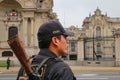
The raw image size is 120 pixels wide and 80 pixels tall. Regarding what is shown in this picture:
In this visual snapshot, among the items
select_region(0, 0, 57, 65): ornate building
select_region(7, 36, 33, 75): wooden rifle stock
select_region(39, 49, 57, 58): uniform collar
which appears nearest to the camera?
select_region(7, 36, 33, 75): wooden rifle stock

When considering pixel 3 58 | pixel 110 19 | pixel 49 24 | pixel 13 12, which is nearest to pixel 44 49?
pixel 49 24

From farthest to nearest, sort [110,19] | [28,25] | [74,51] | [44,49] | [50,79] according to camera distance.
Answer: [110,19], [74,51], [28,25], [44,49], [50,79]

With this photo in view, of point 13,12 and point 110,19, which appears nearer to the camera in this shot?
point 13,12

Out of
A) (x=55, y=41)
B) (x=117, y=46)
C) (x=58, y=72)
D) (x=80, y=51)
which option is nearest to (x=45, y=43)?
(x=55, y=41)

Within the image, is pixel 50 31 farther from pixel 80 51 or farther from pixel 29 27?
pixel 29 27

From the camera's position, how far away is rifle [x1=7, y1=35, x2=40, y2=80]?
283 centimetres

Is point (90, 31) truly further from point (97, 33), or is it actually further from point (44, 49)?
point (44, 49)

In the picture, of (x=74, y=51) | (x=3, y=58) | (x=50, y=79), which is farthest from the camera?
(x=74, y=51)

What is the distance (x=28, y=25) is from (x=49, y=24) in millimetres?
46480

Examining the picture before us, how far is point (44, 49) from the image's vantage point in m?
3.34

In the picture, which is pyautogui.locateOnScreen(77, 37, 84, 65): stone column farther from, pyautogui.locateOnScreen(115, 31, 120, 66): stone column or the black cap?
the black cap

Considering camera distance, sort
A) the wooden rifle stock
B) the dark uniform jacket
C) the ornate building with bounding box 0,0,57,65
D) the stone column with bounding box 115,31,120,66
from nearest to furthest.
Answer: the wooden rifle stock < the dark uniform jacket < the stone column with bounding box 115,31,120,66 < the ornate building with bounding box 0,0,57,65

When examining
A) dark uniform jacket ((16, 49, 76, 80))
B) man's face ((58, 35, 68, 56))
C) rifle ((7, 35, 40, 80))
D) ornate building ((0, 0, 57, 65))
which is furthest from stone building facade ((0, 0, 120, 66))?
rifle ((7, 35, 40, 80))

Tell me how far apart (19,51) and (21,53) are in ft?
0.12
